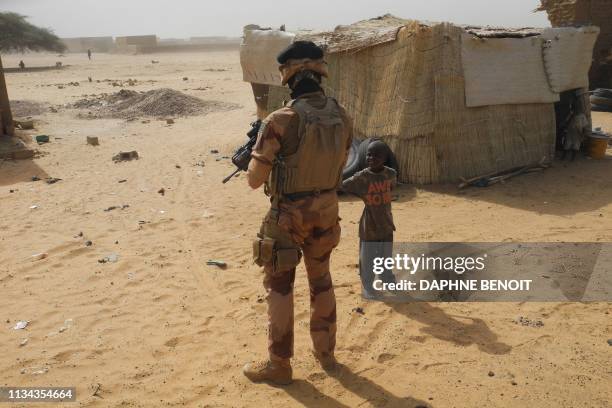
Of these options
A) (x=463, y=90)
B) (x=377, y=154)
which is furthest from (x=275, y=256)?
(x=463, y=90)

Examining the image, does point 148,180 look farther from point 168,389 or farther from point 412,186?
point 168,389

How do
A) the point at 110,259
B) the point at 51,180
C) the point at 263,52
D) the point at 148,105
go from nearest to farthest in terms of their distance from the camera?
the point at 110,259
the point at 51,180
the point at 263,52
the point at 148,105

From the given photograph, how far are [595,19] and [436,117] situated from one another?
6844 mm

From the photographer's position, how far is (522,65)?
6973 millimetres

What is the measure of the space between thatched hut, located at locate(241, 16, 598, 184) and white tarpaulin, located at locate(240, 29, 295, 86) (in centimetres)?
187

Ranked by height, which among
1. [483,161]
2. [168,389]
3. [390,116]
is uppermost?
[390,116]

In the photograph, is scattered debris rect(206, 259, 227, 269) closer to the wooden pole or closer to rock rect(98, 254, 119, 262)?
rock rect(98, 254, 119, 262)

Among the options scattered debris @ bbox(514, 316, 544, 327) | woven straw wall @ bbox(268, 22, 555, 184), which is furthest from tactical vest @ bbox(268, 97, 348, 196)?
woven straw wall @ bbox(268, 22, 555, 184)

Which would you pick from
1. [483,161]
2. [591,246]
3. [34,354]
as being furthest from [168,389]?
[483,161]

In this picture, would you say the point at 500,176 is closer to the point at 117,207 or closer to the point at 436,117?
the point at 436,117

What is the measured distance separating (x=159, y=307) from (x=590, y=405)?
9.88 feet

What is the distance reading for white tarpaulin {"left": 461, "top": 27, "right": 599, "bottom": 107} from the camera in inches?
265

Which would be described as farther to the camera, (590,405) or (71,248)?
(71,248)

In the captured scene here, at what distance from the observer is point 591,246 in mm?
4789
